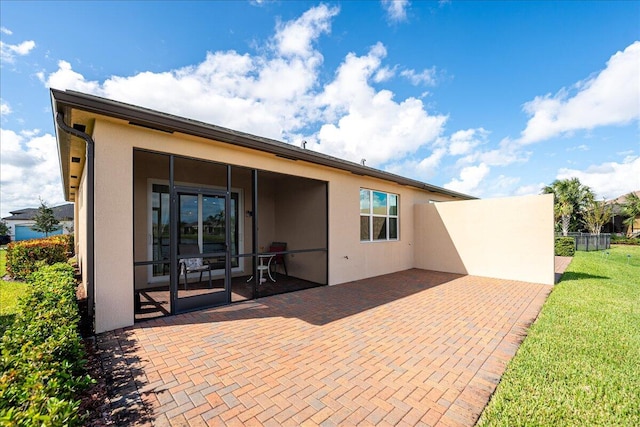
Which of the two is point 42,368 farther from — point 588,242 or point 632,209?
point 632,209

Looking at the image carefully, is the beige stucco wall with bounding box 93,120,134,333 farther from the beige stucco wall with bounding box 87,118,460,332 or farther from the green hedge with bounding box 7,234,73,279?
the green hedge with bounding box 7,234,73,279

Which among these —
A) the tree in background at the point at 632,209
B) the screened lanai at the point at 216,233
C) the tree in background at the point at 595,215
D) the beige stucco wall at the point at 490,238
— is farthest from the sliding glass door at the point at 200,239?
the tree in background at the point at 632,209

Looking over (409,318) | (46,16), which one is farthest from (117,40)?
(409,318)

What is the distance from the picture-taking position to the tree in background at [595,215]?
21.3 metres

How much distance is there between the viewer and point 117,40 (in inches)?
265

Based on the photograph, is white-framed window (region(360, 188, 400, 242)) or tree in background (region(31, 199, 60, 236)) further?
tree in background (region(31, 199, 60, 236))

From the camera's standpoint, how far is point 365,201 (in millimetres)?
8805

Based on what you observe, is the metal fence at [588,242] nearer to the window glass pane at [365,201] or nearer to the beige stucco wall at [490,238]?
the beige stucco wall at [490,238]

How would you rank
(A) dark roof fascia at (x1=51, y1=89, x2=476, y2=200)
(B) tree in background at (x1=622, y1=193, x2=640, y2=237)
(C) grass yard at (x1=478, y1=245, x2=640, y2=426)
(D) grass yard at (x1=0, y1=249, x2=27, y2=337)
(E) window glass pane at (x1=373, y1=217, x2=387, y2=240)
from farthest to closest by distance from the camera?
1. (B) tree in background at (x1=622, y1=193, x2=640, y2=237)
2. (E) window glass pane at (x1=373, y1=217, x2=387, y2=240)
3. (D) grass yard at (x1=0, y1=249, x2=27, y2=337)
4. (A) dark roof fascia at (x1=51, y1=89, x2=476, y2=200)
5. (C) grass yard at (x1=478, y1=245, x2=640, y2=426)

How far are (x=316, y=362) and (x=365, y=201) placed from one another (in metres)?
6.13

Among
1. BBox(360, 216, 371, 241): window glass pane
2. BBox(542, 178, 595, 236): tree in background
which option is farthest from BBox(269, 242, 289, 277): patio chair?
BBox(542, 178, 595, 236): tree in background

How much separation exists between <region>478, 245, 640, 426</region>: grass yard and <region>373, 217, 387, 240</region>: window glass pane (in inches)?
186

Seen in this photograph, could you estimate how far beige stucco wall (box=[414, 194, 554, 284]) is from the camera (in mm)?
8164

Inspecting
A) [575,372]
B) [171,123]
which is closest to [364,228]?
[575,372]
